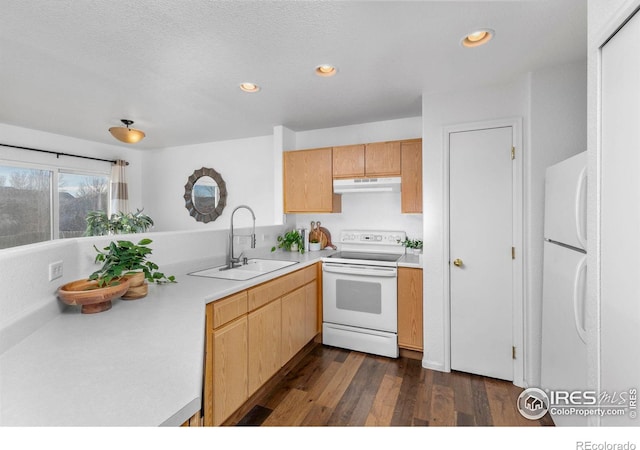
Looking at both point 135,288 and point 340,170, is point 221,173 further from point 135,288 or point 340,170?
point 135,288

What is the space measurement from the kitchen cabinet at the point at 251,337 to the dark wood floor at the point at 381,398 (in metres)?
0.18

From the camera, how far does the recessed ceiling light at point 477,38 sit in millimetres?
1606

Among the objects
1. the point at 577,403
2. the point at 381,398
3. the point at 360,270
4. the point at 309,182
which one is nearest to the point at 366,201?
the point at 309,182

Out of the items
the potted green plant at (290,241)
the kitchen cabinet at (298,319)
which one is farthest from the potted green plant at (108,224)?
the kitchen cabinet at (298,319)

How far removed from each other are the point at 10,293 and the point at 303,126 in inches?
112

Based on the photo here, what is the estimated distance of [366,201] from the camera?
3242 millimetres

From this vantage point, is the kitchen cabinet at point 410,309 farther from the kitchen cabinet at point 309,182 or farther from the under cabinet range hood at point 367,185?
the kitchen cabinet at point 309,182

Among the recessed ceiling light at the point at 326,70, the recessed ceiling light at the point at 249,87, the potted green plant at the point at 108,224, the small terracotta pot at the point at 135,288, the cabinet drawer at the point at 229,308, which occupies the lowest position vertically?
the cabinet drawer at the point at 229,308

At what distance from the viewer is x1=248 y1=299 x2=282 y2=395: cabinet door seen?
1.88 m

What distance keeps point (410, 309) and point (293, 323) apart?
3.36ft

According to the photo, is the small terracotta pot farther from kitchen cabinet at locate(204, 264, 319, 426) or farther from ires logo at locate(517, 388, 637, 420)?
ires logo at locate(517, 388, 637, 420)

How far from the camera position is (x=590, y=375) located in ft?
3.66
